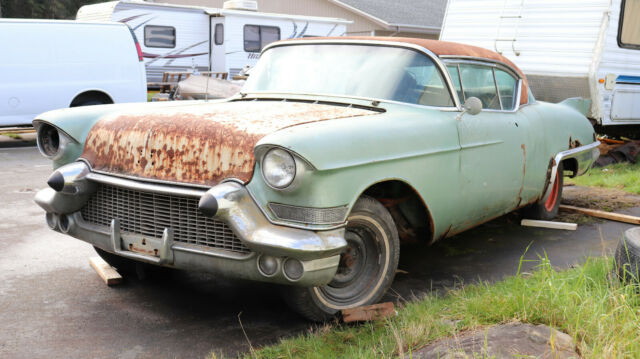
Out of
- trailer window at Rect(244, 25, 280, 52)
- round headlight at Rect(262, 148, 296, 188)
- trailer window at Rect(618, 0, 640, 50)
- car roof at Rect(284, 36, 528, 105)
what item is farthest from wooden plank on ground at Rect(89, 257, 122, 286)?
trailer window at Rect(244, 25, 280, 52)

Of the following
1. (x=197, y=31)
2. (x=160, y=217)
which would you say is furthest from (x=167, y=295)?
(x=197, y=31)

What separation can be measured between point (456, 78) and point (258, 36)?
14647mm

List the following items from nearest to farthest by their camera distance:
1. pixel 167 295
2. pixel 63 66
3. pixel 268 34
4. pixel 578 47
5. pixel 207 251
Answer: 1. pixel 207 251
2. pixel 167 295
3. pixel 578 47
4. pixel 63 66
5. pixel 268 34

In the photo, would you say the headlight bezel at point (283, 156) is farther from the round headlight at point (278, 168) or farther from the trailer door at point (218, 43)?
the trailer door at point (218, 43)

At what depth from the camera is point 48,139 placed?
13.5 feet

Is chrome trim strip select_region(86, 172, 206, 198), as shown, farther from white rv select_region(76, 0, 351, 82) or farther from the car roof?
white rv select_region(76, 0, 351, 82)

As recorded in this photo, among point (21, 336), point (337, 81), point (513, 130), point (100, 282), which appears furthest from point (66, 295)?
point (513, 130)

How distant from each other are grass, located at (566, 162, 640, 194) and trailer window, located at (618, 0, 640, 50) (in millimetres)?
1699

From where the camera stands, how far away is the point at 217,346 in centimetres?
331

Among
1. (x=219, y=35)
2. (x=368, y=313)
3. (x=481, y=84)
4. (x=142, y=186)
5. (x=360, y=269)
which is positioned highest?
(x=481, y=84)

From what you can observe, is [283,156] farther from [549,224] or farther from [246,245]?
[549,224]

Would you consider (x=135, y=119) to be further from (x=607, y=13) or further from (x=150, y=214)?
(x=607, y=13)

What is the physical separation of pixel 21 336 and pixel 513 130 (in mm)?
3498

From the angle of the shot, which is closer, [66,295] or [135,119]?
[135,119]
